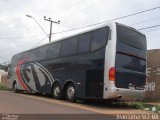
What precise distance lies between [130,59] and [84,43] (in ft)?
8.05

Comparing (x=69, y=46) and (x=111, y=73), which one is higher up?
(x=69, y=46)

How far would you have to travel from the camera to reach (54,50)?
64.5 ft

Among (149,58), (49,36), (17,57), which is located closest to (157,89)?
(149,58)

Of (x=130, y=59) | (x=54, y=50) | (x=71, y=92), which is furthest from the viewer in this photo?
(x=54, y=50)

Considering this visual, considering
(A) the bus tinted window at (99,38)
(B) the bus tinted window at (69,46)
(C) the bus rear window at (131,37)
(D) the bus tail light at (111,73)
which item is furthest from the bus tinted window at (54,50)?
(D) the bus tail light at (111,73)

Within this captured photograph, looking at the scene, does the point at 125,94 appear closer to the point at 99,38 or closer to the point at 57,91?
Result: the point at 99,38

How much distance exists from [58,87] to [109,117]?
769 cm

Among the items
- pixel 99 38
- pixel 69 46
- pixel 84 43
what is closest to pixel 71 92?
pixel 69 46

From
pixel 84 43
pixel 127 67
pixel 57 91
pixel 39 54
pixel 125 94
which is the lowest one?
pixel 125 94

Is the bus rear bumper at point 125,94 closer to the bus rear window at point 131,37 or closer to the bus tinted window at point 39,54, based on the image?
the bus rear window at point 131,37

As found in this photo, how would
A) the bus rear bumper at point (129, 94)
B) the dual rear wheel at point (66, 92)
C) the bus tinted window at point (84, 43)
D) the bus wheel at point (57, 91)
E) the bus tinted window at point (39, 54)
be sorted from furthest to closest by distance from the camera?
1. the bus tinted window at point (39, 54)
2. the bus wheel at point (57, 91)
3. the dual rear wheel at point (66, 92)
4. the bus tinted window at point (84, 43)
5. the bus rear bumper at point (129, 94)

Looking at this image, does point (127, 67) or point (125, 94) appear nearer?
point (125, 94)

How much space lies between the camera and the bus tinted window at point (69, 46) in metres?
17.3

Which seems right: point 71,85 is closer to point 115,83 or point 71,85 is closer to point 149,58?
point 115,83
